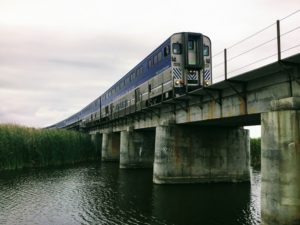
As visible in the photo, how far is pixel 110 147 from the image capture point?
4797cm

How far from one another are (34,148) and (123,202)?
1990 centimetres

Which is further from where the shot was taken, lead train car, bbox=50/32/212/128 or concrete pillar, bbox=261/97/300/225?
lead train car, bbox=50/32/212/128

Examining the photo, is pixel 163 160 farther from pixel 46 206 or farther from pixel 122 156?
pixel 122 156

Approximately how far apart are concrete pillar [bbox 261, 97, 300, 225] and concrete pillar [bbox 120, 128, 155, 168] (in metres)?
24.8

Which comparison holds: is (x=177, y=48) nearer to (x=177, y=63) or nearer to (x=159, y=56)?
(x=177, y=63)

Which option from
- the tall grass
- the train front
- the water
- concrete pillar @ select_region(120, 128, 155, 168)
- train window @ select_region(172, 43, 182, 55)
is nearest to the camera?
the water

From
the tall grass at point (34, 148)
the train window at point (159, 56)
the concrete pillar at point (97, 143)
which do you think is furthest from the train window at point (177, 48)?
the concrete pillar at point (97, 143)

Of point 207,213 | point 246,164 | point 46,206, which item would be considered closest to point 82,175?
point 46,206

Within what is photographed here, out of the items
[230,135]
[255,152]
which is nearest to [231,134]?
[230,135]

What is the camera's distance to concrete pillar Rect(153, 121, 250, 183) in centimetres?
2331

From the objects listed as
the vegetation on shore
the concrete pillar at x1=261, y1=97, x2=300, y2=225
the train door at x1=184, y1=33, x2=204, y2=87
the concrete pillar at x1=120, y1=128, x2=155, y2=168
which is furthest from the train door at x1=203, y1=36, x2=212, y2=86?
the vegetation on shore

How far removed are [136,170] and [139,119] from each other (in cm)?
562

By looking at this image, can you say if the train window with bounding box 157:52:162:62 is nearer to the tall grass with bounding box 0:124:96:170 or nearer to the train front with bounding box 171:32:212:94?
the train front with bounding box 171:32:212:94

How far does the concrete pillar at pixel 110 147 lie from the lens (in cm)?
4728
